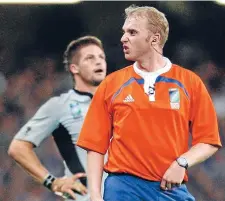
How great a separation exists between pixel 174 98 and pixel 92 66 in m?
1.76

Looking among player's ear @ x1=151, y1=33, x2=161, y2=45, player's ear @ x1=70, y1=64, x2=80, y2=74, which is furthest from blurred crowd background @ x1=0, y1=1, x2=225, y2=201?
player's ear @ x1=151, y1=33, x2=161, y2=45

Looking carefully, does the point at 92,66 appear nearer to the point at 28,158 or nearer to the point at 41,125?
the point at 41,125

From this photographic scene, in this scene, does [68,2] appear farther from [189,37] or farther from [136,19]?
[136,19]

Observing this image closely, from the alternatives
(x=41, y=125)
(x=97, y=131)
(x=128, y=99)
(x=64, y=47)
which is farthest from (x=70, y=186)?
(x=128, y=99)

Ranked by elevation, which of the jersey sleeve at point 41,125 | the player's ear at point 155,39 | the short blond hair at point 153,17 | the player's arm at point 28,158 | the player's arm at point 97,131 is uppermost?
the short blond hair at point 153,17

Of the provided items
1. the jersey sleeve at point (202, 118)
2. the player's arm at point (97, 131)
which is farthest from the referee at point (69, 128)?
the jersey sleeve at point (202, 118)

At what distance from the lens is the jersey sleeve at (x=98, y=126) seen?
2.32m

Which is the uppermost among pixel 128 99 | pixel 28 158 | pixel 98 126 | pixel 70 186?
pixel 128 99

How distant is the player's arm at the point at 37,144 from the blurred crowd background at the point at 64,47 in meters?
0.41

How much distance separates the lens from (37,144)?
13.2 feet

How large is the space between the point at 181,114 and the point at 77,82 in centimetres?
188

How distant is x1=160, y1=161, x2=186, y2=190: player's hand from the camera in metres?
2.21

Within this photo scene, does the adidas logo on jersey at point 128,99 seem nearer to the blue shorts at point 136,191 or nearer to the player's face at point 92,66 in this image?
the blue shorts at point 136,191

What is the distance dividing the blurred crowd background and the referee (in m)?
0.40
